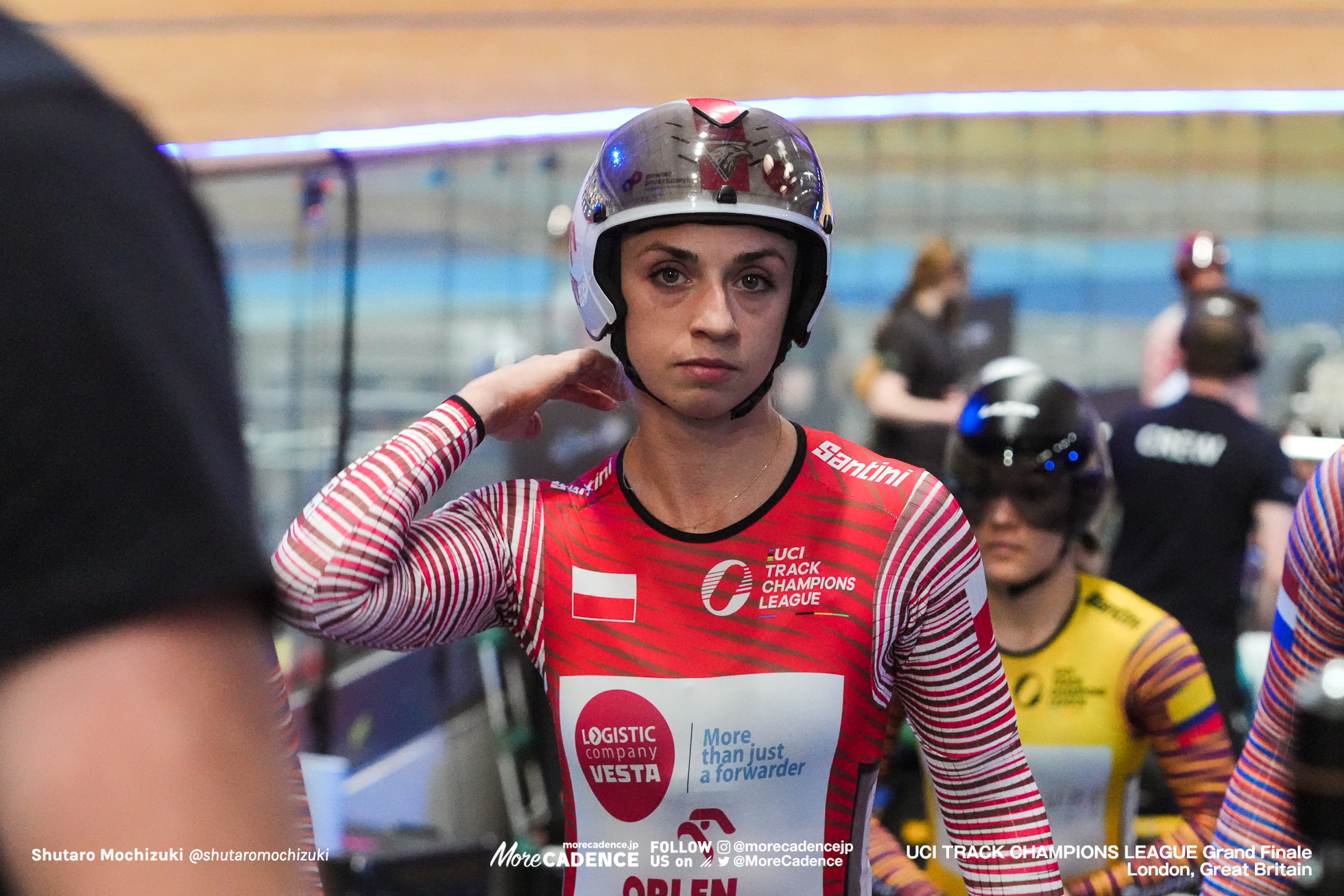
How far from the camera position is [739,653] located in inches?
71.4

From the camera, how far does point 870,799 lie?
1941 millimetres

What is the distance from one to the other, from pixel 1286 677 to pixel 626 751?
1.05 meters

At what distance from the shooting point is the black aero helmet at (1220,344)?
380 centimetres

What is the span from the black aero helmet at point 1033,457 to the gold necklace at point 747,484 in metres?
1.02

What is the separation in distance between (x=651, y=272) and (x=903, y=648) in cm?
69

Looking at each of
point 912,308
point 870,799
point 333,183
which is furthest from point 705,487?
point 333,183

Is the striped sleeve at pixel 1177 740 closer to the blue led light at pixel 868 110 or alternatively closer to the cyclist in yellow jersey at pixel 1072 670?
the cyclist in yellow jersey at pixel 1072 670

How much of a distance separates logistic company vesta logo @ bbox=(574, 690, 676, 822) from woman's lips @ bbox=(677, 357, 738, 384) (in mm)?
482

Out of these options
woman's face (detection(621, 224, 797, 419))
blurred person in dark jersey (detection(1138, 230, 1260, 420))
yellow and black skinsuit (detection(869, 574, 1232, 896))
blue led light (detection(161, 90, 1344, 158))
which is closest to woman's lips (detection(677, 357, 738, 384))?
Result: woman's face (detection(621, 224, 797, 419))

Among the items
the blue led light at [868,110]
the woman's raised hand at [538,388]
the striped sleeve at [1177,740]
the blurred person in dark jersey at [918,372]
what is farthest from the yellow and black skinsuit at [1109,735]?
the blue led light at [868,110]

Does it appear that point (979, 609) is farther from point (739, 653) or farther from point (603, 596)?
point (603, 596)

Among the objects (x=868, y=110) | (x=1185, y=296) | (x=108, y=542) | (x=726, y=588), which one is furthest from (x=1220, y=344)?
(x=108, y=542)

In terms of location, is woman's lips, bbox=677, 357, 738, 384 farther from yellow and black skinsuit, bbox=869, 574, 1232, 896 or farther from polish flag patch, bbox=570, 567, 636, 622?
yellow and black skinsuit, bbox=869, 574, 1232, 896

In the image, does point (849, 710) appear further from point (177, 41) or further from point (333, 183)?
point (177, 41)
